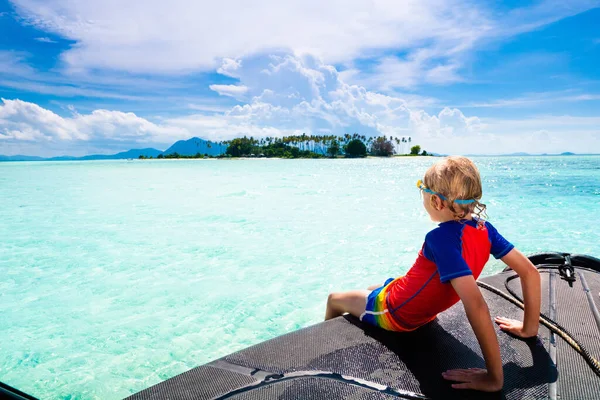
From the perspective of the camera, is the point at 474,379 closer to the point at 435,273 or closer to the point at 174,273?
the point at 435,273

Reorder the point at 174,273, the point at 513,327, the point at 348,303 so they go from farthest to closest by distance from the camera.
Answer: the point at 174,273 → the point at 348,303 → the point at 513,327

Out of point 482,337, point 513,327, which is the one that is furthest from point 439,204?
point 513,327

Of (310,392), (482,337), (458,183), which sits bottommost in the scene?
(310,392)

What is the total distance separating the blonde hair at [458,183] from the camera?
167 cm

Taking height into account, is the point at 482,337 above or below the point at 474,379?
above

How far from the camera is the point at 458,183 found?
5.55 feet

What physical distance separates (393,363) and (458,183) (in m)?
0.92

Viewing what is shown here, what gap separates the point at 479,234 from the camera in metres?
1.79

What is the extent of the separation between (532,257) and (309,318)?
2.52 m

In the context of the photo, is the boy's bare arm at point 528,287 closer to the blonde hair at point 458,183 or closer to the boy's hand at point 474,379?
the blonde hair at point 458,183

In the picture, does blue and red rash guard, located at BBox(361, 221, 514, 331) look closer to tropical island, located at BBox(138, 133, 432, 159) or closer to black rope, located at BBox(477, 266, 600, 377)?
black rope, located at BBox(477, 266, 600, 377)

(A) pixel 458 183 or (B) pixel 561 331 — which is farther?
(B) pixel 561 331

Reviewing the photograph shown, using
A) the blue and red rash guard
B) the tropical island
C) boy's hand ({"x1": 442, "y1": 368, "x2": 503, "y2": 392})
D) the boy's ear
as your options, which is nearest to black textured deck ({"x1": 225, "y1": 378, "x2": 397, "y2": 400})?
boy's hand ({"x1": 442, "y1": 368, "x2": 503, "y2": 392})

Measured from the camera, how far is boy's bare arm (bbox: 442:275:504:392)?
156 centimetres
